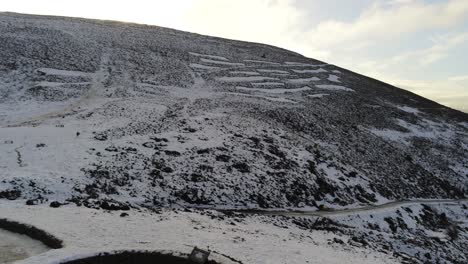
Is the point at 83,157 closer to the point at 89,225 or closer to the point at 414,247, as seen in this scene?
the point at 89,225

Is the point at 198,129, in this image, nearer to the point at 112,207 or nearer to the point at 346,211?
the point at 346,211

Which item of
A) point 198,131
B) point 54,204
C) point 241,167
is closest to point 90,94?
point 198,131

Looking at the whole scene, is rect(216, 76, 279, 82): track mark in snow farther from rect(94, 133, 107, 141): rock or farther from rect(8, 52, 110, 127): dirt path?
rect(94, 133, 107, 141): rock

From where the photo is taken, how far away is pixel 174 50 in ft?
208

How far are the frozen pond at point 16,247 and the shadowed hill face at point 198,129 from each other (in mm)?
4413

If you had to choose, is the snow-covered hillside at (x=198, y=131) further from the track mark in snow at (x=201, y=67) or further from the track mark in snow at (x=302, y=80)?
the track mark in snow at (x=201, y=67)

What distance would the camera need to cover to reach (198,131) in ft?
110

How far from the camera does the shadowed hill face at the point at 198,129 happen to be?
2484 centimetres

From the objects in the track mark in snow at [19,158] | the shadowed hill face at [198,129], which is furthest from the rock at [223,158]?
the track mark in snow at [19,158]

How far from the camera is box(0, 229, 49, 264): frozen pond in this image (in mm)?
13328

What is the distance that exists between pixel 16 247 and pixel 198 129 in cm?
2061

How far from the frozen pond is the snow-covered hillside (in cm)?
393

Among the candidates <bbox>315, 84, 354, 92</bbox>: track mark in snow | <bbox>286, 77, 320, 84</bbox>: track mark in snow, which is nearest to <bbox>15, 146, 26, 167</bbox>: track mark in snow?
<bbox>286, 77, 320, 84</bbox>: track mark in snow

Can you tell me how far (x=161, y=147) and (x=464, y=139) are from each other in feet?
127
